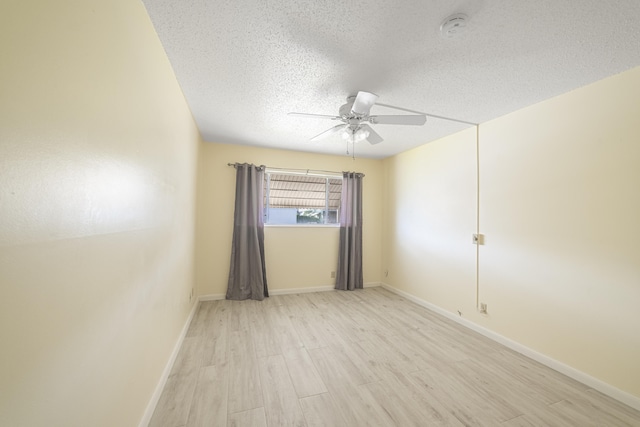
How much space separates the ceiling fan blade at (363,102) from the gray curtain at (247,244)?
2.21 meters

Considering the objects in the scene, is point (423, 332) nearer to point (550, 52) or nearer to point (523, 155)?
point (523, 155)

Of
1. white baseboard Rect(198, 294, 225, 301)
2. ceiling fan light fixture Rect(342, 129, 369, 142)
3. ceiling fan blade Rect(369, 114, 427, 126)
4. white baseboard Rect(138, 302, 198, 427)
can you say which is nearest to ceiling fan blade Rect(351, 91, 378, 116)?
ceiling fan blade Rect(369, 114, 427, 126)

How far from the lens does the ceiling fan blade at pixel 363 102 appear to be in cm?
173

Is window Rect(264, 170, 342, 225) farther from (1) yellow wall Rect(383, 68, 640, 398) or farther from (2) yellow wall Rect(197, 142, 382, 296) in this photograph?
(1) yellow wall Rect(383, 68, 640, 398)

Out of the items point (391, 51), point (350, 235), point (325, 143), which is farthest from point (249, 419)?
point (325, 143)

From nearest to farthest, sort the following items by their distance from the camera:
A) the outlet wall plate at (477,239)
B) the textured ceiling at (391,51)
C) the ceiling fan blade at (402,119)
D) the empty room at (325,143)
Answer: the empty room at (325,143) < the textured ceiling at (391,51) < the ceiling fan blade at (402,119) < the outlet wall plate at (477,239)

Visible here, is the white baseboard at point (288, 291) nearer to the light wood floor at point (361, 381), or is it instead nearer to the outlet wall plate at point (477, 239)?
the light wood floor at point (361, 381)

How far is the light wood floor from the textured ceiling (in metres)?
2.34

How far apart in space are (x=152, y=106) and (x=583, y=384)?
11.9 ft

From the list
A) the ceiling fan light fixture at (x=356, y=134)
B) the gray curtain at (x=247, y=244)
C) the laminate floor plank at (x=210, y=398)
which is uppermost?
the ceiling fan light fixture at (x=356, y=134)

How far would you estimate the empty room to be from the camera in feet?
2.20

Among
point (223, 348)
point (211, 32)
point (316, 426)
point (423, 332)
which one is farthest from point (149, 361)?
point (423, 332)

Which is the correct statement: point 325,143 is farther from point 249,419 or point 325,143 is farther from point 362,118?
point 249,419

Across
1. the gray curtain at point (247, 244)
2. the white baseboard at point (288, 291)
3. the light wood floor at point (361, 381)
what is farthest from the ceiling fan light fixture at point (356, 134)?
the white baseboard at point (288, 291)
